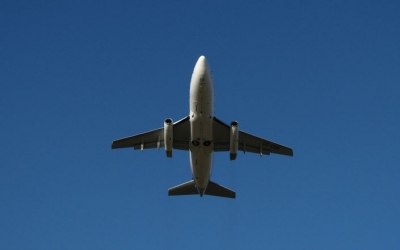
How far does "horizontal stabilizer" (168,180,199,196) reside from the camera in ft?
266

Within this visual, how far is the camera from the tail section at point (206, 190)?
8112 centimetres

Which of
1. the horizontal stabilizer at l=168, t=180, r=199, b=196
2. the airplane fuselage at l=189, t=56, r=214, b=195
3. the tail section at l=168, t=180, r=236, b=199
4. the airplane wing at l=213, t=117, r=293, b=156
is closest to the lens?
the airplane fuselage at l=189, t=56, r=214, b=195

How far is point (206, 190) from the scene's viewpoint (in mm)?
82000

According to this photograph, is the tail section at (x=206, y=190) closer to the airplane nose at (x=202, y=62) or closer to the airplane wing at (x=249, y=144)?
the airplane wing at (x=249, y=144)

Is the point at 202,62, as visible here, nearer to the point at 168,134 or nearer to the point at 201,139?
the point at 201,139

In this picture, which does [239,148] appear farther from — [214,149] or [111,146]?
[111,146]

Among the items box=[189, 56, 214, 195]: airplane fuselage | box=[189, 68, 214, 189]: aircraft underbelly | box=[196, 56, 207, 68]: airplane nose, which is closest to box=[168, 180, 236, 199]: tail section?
box=[189, 68, 214, 189]: aircraft underbelly

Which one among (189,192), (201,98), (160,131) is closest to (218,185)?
(189,192)

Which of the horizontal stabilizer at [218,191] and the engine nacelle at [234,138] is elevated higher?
the engine nacelle at [234,138]

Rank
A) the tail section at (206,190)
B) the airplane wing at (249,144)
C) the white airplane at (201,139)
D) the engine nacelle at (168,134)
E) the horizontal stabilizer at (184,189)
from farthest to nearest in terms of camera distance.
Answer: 1. the tail section at (206,190)
2. the horizontal stabilizer at (184,189)
3. the airplane wing at (249,144)
4. the engine nacelle at (168,134)
5. the white airplane at (201,139)

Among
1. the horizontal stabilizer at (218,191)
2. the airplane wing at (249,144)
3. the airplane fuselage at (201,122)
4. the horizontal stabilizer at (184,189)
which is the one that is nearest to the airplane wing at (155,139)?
the airplane fuselage at (201,122)

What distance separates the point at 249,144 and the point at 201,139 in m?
7.49

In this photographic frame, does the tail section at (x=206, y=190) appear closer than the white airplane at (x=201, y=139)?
No

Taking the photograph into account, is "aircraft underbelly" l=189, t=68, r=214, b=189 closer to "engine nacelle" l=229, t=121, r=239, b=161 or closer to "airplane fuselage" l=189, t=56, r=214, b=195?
"airplane fuselage" l=189, t=56, r=214, b=195
